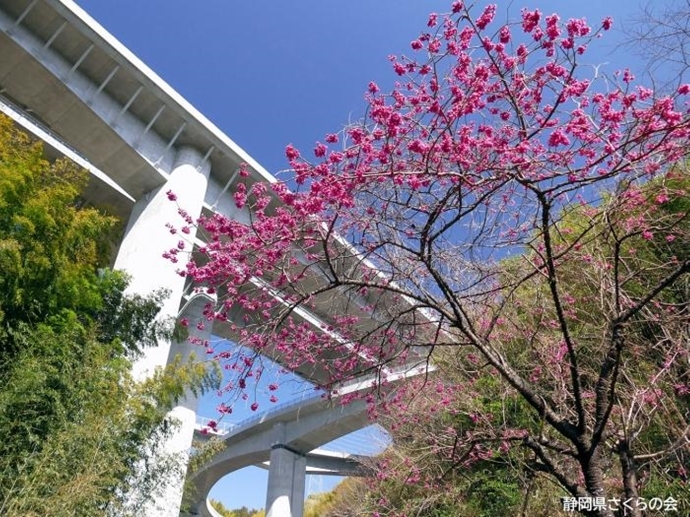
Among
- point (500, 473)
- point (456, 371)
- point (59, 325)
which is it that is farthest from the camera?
point (456, 371)

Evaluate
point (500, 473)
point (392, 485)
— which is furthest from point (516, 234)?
point (392, 485)

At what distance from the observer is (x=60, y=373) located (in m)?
4.62

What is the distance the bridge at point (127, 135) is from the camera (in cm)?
868

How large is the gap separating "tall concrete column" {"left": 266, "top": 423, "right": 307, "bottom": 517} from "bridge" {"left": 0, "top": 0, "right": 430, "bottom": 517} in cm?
809

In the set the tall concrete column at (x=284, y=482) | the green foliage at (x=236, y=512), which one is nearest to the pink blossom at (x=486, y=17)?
the tall concrete column at (x=284, y=482)

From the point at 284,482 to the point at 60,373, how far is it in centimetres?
1408

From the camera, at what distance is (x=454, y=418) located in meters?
7.64

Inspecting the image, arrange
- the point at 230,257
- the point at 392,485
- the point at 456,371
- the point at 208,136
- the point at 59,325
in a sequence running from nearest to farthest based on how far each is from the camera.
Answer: the point at 230,257 → the point at 59,325 → the point at 456,371 → the point at 392,485 → the point at 208,136

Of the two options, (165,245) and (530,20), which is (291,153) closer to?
(530,20)

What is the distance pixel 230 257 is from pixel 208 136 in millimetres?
7564

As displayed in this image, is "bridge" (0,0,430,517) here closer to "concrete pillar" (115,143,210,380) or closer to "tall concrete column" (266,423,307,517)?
"concrete pillar" (115,143,210,380)

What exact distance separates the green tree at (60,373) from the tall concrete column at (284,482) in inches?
469

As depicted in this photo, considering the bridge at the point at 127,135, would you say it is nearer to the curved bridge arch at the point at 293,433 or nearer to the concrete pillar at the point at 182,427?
the concrete pillar at the point at 182,427

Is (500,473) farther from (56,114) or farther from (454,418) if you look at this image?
(56,114)
